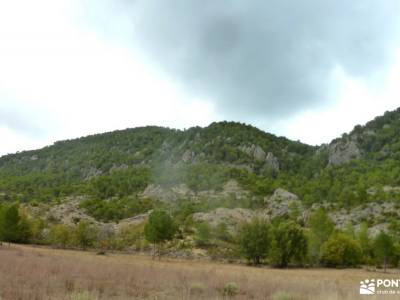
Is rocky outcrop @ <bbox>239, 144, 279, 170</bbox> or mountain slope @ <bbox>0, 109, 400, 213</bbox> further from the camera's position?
rocky outcrop @ <bbox>239, 144, 279, 170</bbox>

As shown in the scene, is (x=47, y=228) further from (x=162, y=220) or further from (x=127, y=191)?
(x=127, y=191)

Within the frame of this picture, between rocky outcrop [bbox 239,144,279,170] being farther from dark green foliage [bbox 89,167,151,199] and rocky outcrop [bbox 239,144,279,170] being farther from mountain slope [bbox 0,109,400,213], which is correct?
dark green foliage [bbox 89,167,151,199]

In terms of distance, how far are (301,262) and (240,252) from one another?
9432 mm

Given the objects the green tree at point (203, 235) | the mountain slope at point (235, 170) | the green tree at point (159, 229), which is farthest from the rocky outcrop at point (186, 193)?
the green tree at point (159, 229)

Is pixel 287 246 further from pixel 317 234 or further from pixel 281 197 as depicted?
pixel 281 197

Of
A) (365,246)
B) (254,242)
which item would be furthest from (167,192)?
(365,246)

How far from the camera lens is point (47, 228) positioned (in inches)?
3115

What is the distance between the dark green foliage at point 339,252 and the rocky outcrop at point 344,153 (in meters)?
108

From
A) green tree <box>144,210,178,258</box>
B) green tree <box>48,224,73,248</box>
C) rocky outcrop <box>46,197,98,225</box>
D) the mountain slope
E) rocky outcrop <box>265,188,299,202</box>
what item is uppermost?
the mountain slope

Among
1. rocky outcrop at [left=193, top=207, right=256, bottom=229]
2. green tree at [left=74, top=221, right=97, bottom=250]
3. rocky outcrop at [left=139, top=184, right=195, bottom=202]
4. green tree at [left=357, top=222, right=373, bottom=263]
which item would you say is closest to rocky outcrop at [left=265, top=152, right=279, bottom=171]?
rocky outcrop at [left=139, top=184, right=195, bottom=202]

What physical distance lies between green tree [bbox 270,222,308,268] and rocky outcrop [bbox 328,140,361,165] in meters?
115

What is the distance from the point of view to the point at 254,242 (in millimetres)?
60406

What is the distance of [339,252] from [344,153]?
118 m

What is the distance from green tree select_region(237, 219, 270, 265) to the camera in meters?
60.0
